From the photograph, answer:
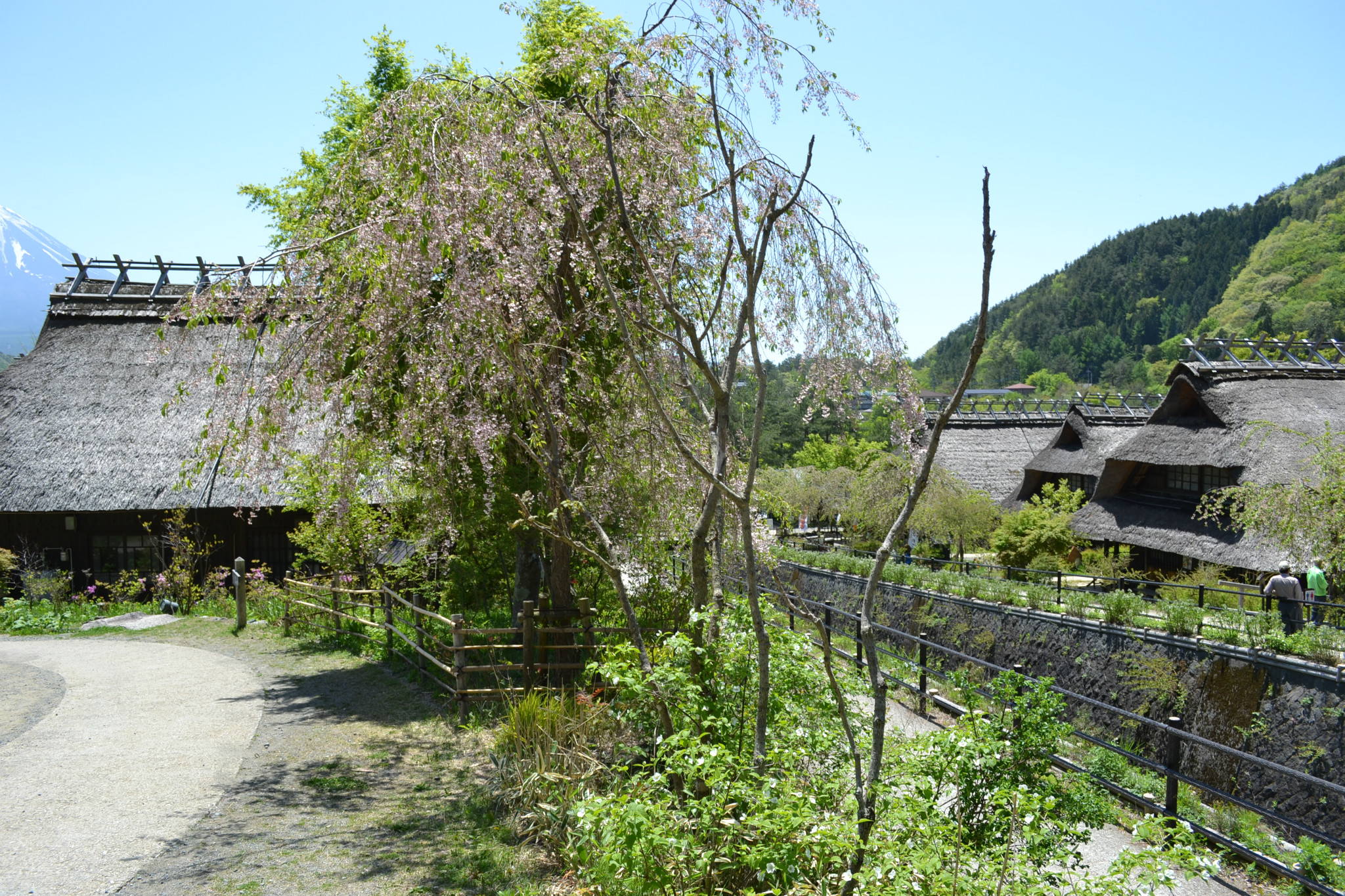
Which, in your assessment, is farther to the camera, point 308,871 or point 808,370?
point 808,370

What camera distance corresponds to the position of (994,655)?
12055mm

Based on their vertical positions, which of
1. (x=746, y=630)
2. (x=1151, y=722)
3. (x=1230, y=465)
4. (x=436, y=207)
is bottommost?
(x=1151, y=722)

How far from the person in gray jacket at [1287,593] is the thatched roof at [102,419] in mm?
16426

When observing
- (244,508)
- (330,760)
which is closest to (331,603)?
(244,508)

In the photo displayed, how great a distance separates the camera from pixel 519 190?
21.8ft

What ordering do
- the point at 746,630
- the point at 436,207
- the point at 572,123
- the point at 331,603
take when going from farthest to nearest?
the point at 331,603 → the point at 572,123 → the point at 436,207 → the point at 746,630

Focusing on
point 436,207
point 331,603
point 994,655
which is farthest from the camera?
point 331,603

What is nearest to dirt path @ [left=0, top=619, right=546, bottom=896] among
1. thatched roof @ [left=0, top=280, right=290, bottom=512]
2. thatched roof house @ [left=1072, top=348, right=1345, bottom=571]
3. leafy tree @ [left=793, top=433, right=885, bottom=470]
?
thatched roof @ [left=0, top=280, right=290, bottom=512]

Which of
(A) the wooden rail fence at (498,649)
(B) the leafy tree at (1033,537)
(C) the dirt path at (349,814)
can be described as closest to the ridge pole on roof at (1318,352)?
(B) the leafy tree at (1033,537)

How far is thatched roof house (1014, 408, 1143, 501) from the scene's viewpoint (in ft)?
88.0

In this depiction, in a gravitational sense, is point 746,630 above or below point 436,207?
below

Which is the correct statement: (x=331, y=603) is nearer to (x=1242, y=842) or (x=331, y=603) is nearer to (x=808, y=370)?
(x=808, y=370)

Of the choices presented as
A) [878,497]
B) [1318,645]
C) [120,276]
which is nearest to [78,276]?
[120,276]

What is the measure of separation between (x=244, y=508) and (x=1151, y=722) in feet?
54.1
